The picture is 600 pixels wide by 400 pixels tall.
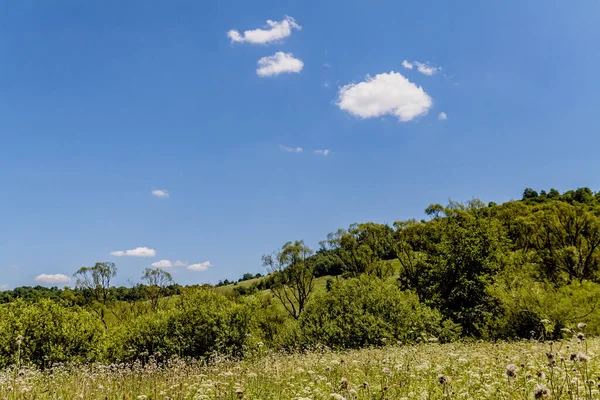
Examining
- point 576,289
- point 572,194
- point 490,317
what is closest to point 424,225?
point 490,317

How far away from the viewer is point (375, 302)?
32531 millimetres

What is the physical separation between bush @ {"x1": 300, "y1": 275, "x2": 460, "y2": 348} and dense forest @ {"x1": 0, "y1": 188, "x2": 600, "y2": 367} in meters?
0.10

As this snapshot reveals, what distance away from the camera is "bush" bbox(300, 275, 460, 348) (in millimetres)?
30797

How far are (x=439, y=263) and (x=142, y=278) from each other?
135ft

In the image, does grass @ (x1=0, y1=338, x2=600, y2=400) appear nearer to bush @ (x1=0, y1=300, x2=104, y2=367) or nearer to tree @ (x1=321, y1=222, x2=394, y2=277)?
bush @ (x1=0, y1=300, x2=104, y2=367)

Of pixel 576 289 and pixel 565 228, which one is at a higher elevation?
pixel 565 228

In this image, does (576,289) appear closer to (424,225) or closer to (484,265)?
(484,265)

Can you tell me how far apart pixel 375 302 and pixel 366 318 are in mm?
1997

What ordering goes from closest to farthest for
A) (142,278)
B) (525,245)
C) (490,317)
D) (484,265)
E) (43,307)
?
(43,307)
(490,317)
(484,265)
(525,245)
(142,278)

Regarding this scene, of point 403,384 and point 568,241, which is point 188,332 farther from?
point 568,241

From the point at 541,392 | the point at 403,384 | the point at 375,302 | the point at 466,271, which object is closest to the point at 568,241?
the point at 466,271

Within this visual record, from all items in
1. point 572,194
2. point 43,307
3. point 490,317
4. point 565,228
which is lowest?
point 490,317

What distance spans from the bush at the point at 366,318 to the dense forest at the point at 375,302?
0.10m

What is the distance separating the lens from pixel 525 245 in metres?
56.3
